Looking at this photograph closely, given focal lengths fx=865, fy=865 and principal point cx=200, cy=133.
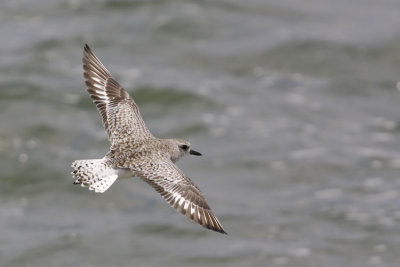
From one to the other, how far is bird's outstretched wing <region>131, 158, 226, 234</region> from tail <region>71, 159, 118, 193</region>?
0.20m

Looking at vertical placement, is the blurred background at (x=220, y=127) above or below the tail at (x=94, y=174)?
above

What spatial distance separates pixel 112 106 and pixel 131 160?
42.6 inches

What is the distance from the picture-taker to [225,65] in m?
15.2

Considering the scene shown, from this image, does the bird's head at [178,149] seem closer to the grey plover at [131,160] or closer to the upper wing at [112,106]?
the grey plover at [131,160]

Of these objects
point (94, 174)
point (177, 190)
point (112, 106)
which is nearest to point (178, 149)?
point (112, 106)

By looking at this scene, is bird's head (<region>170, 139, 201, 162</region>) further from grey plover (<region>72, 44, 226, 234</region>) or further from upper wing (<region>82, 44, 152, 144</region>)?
upper wing (<region>82, 44, 152, 144</region>)

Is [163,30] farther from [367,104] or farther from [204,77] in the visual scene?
[367,104]

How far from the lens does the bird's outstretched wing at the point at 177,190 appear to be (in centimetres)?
636

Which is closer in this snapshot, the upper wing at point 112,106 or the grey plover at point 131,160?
the grey plover at point 131,160

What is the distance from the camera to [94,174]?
659cm

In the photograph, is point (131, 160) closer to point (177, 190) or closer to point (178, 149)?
point (177, 190)

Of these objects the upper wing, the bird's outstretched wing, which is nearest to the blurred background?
the upper wing

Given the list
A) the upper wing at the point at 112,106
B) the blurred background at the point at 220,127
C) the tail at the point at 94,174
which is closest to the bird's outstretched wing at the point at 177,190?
the tail at the point at 94,174

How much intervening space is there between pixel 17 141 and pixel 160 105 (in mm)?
2418
